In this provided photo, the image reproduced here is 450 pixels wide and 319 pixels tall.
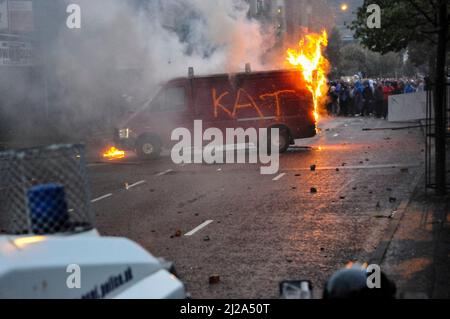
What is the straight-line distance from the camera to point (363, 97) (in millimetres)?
37375

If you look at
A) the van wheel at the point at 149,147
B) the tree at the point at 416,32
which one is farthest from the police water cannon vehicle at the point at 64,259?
the van wheel at the point at 149,147

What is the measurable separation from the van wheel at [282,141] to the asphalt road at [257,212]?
1.32 feet

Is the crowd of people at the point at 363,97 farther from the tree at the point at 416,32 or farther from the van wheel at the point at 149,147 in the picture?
the tree at the point at 416,32

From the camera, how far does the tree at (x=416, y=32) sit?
38.3 feet

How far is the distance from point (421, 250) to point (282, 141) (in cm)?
1217

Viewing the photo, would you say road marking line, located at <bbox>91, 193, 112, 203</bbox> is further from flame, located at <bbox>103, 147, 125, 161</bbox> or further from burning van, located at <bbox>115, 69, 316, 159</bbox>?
flame, located at <bbox>103, 147, 125, 161</bbox>

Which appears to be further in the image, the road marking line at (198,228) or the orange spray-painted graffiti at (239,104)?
the orange spray-painted graffiti at (239,104)

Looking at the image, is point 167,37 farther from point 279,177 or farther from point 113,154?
point 279,177

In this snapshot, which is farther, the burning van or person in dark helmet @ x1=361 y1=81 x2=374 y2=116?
person in dark helmet @ x1=361 y1=81 x2=374 y2=116

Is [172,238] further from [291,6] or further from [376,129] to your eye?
[291,6]

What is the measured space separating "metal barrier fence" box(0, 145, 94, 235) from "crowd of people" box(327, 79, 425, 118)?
3245cm

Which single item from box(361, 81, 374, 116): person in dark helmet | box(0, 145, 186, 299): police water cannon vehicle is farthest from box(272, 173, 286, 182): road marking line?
Answer: box(361, 81, 374, 116): person in dark helmet

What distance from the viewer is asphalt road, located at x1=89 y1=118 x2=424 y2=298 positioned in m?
8.28

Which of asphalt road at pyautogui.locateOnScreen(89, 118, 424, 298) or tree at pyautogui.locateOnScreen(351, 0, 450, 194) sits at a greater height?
tree at pyautogui.locateOnScreen(351, 0, 450, 194)
